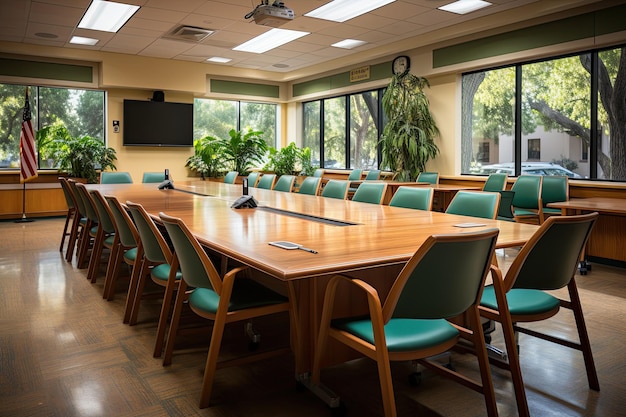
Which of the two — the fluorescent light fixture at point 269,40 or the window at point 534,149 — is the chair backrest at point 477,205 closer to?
the window at point 534,149

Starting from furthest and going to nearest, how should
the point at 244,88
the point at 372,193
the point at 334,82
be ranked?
the point at 244,88 < the point at 334,82 < the point at 372,193

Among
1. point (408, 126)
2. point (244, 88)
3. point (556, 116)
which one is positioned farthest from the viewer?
point (244, 88)

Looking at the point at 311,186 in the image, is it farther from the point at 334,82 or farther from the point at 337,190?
the point at 334,82

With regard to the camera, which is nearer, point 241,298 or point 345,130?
point 241,298

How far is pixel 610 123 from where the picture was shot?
6484mm

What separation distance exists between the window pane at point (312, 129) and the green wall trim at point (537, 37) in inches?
157

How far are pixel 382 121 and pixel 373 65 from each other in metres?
1.10

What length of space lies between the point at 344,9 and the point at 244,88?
5.17 metres

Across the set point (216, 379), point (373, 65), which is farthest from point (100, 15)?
point (216, 379)

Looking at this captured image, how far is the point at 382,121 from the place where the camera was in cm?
1020

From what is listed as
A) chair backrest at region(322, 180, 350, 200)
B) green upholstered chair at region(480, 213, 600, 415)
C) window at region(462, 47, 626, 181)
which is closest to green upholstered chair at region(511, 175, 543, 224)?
window at region(462, 47, 626, 181)

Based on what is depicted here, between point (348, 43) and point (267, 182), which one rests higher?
point (348, 43)

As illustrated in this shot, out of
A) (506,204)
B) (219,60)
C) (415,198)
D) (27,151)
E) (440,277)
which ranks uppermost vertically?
(219,60)

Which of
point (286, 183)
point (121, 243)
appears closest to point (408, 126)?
point (286, 183)
